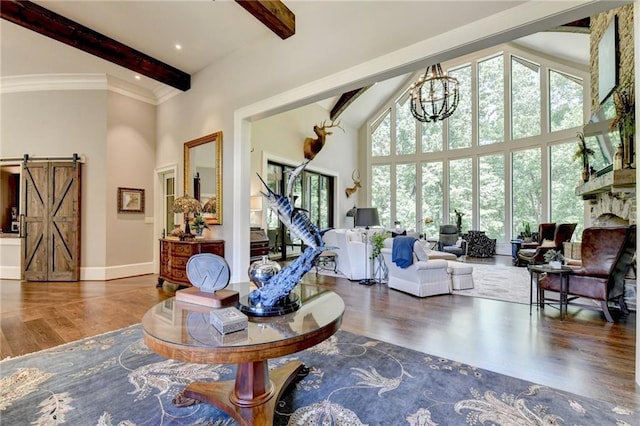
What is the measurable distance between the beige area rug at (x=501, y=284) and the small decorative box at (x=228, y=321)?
3.95 metres

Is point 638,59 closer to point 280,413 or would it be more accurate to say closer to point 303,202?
point 280,413

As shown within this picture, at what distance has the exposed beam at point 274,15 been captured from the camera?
321 centimetres

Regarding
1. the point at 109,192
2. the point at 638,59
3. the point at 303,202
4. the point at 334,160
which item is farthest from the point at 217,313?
the point at 334,160

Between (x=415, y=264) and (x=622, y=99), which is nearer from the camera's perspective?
(x=622, y=99)

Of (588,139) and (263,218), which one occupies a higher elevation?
(588,139)

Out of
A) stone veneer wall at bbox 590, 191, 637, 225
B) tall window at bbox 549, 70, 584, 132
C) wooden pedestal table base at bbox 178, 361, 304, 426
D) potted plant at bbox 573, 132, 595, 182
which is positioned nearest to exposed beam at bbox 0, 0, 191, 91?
wooden pedestal table base at bbox 178, 361, 304, 426

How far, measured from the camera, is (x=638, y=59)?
2.01 metres

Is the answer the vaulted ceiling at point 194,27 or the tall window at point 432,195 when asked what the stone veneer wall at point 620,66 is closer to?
the vaulted ceiling at point 194,27

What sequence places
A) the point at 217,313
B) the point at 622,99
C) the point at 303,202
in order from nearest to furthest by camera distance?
the point at 217,313
the point at 622,99
the point at 303,202

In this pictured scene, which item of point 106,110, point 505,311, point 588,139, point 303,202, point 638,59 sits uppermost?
point 106,110

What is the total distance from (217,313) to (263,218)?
524 centimetres

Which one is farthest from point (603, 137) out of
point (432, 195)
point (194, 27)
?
point (194, 27)

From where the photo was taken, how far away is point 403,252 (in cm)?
436

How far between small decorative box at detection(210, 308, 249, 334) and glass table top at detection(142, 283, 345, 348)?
2 cm
